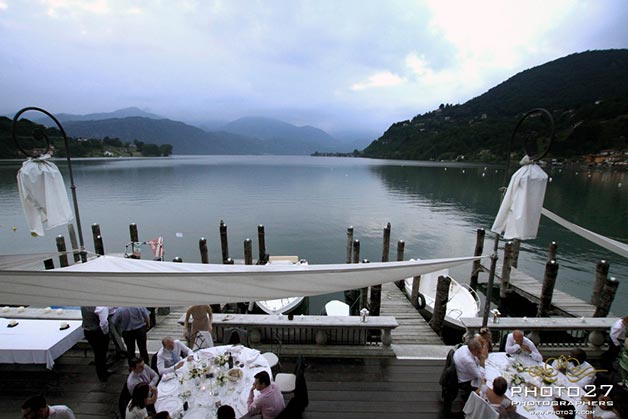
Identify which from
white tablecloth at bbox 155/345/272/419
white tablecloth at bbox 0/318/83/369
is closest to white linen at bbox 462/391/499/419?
white tablecloth at bbox 155/345/272/419

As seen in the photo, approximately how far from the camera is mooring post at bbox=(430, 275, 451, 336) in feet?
29.7

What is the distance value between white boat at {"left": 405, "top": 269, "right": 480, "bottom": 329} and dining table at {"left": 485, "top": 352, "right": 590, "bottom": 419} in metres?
4.84

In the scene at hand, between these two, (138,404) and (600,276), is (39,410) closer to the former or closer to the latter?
(138,404)

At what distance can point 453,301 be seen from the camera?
10445 millimetres

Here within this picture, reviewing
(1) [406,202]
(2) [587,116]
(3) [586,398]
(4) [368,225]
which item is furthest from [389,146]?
(3) [586,398]

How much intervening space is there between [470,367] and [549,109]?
97.7 m

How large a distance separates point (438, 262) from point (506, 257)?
35.9 feet

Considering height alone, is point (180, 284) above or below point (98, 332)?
above

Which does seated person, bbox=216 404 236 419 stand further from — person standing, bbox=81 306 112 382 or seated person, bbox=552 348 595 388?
seated person, bbox=552 348 595 388

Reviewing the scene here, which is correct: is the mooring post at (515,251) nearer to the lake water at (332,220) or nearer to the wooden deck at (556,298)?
the wooden deck at (556,298)

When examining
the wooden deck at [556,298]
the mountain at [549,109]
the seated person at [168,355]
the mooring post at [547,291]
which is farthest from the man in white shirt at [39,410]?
the mountain at [549,109]

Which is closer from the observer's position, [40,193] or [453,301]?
[40,193]

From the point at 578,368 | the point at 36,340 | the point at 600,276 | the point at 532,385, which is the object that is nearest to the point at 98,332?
the point at 36,340

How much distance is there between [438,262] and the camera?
11.4ft
